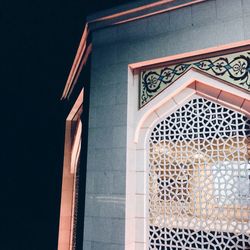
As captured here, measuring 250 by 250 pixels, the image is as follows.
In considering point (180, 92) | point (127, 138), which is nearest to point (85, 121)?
point (127, 138)

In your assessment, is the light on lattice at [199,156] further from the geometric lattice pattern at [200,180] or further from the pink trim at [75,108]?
the pink trim at [75,108]

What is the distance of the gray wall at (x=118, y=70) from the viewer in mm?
2201

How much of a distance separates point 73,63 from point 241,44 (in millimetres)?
2089

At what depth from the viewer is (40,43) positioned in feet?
12.2

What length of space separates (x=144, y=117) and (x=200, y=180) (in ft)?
2.27

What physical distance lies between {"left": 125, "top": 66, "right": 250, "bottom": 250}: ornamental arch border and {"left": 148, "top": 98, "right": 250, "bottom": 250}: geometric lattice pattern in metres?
0.06

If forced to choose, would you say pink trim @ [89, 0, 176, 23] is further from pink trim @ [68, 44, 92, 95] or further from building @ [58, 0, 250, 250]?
pink trim @ [68, 44, 92, 95]

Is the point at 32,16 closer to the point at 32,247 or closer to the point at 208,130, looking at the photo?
the point at 208,130

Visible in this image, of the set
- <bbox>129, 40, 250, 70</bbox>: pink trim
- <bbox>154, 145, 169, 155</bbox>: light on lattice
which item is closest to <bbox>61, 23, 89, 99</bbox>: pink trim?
<bbox>129, 40, 250, 70</bbox>: pink trim

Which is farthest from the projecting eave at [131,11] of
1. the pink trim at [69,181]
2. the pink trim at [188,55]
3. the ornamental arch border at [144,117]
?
the pink trim at [69,181]

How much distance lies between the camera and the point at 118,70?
2.53 metres

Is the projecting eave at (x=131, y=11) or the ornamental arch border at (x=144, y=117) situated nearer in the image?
the ornamental arch border at (x=144, y=117)

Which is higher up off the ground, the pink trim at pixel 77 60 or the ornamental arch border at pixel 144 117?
the pink trim at pixel 77 60

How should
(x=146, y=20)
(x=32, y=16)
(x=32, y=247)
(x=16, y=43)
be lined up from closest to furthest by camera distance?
(x=146, y=20)
(x=32, y=16)
(x=16, y=43)
(x=32, y=247)
